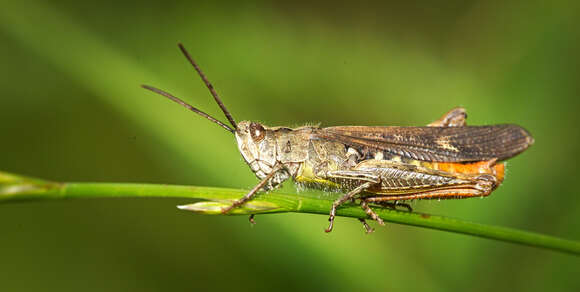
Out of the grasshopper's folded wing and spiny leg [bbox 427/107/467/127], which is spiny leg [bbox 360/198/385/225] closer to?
the grasshopper's folded wing

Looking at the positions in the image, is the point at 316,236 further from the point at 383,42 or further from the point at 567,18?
the point at 567,18

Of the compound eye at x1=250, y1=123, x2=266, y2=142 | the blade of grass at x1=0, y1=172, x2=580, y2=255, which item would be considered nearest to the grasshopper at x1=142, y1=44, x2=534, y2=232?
the compound eye at x1=250, y1=123, x2=266, y2=142

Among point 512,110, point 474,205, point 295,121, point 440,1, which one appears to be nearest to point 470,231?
point 474,205

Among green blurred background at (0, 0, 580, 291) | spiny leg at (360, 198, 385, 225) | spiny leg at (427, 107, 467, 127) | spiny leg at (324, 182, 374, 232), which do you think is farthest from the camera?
spiny leg at (427, 107, 467, 127)

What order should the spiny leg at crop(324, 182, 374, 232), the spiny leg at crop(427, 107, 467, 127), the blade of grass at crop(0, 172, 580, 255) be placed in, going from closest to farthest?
the blade of grass at crop(0, 172, 580, 255) < the spiny leg at crop(324, 182, 374, 232) < the spiny leg at crop(427, 107, 467, 127)

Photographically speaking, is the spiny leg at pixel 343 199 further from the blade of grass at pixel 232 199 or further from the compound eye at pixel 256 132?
the compound eye at pixel 256 132

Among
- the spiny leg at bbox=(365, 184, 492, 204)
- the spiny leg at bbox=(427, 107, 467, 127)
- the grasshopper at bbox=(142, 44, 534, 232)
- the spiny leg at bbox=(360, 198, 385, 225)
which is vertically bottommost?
the spiny leg at bbox=(360, 198, 385, 225)

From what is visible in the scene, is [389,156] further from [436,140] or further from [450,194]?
[450,194]

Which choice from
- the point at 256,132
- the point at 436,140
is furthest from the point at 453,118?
the point at 256,132
